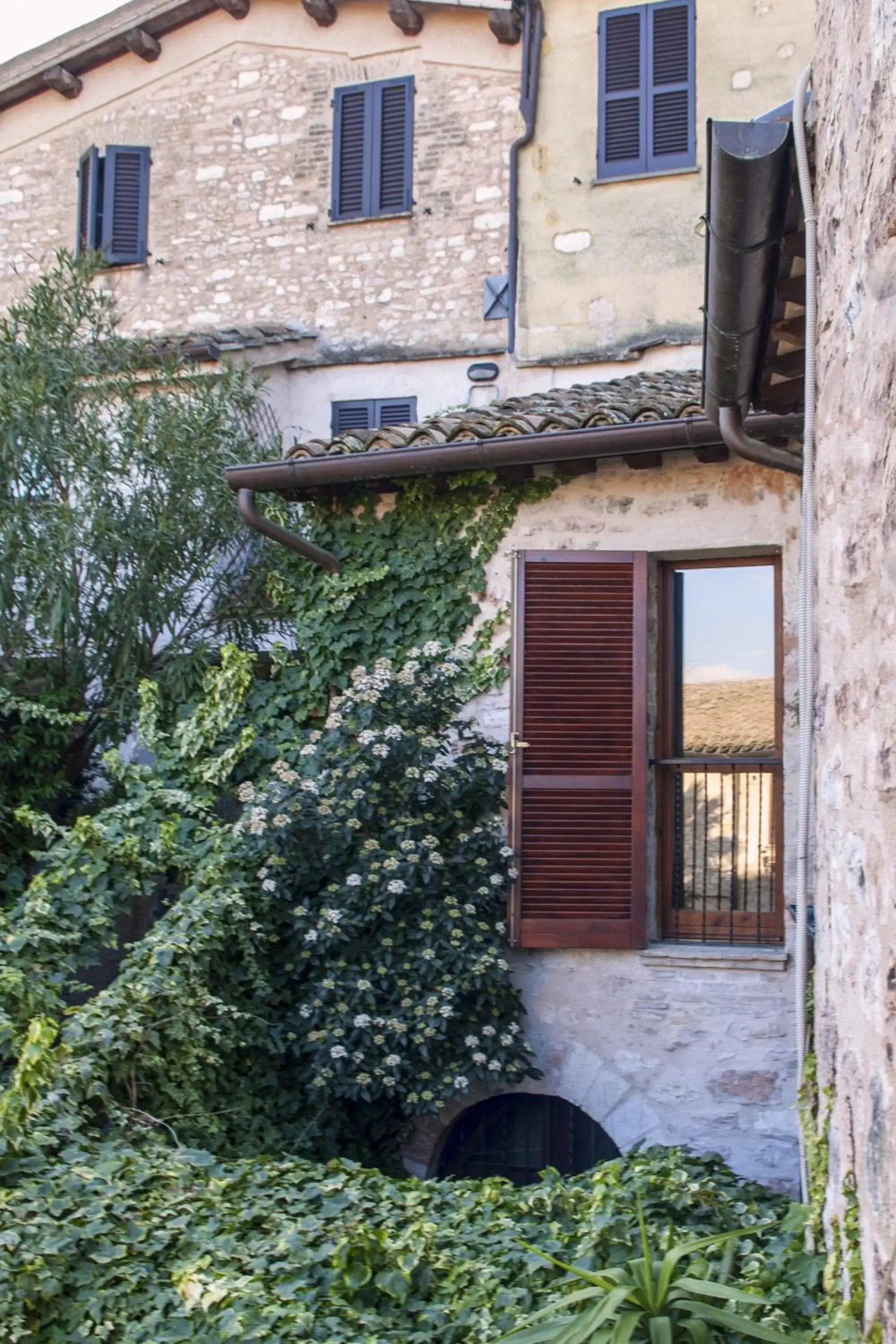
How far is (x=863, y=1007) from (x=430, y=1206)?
8.60 ft

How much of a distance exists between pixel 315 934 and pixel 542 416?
2.83 metres

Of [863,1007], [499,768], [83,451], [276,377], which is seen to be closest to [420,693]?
[499,768]

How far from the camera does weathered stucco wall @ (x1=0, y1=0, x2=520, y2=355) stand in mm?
11312

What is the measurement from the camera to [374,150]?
458 inches

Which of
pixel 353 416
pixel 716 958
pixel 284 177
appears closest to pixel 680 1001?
pixel 716 958

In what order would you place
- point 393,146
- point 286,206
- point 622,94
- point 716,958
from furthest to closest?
1. point 286,206
2. point 393,146
3. point 622,94
4. point 716,958

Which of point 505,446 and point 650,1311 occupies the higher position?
point 505,446

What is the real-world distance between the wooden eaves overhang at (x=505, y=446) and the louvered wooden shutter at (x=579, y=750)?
0.56 meters

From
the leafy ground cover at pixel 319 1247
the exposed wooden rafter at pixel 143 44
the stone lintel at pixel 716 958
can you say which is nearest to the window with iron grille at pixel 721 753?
the stone lintel at pixel 716 958

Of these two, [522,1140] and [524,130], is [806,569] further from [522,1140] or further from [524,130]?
[524,130]

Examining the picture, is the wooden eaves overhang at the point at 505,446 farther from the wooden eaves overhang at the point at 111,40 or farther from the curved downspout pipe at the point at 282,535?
the wooden eaves overhang at the point at 111,40

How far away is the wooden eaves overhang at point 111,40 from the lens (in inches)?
467

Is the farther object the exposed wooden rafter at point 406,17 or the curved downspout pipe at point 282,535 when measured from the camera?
the exposed wooden rafter at point 406,17

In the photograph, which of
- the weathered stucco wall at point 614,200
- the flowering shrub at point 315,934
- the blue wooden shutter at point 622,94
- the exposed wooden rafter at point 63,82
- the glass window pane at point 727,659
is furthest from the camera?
the exposed wooden rafter at point 63,82
